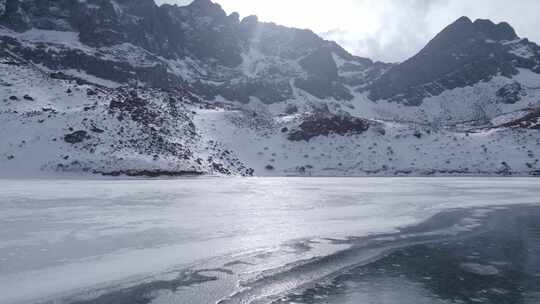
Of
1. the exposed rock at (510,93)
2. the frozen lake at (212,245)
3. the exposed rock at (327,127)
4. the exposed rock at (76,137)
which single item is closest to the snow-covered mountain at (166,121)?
the exposed rock at (76,137)

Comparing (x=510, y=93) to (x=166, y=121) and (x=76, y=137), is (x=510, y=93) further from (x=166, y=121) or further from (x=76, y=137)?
(x=76, y=137)

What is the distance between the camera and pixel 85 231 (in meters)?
13.9

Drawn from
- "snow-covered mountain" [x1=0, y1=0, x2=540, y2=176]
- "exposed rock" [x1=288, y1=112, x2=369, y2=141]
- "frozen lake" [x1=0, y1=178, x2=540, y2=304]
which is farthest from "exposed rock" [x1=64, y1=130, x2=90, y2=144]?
"exposed rock" [x1=288, y1=112, x2=369, y2=141]

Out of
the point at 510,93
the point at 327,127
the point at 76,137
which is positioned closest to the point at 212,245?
the point at 76,137

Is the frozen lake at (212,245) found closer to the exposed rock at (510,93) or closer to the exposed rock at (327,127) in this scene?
the exposed rock at (327,127)

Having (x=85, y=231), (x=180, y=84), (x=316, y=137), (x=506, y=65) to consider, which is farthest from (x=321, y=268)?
(x=506, y=65)

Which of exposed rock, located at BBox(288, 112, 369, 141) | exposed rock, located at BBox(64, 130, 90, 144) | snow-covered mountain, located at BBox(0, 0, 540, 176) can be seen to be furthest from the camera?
exposed rock, located at BBox(288, 112, 369, 141)

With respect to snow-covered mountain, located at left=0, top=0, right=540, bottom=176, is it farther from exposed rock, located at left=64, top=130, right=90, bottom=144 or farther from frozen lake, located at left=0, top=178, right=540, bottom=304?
frozen lake, located at left=0, top=178, right=540, bottom=304

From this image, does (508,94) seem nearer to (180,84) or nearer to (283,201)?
(180,84)

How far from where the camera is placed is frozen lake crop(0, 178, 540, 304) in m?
8.58

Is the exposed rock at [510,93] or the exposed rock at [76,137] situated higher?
the exposed rock at [510,93]

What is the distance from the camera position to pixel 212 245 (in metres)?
12.3

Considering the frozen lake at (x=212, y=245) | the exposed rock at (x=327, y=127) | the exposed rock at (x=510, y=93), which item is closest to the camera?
the frozen lake at (x=212, y=245)

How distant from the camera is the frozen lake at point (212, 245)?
28.1 ft
